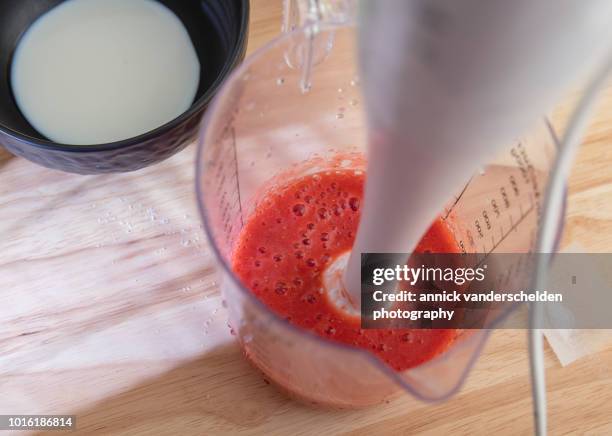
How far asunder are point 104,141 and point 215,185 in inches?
6.5

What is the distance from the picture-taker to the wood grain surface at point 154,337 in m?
0.51

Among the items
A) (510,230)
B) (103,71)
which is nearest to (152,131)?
(103,71)

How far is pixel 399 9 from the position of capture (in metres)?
0.23

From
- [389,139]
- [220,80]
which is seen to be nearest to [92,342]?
[220,80]

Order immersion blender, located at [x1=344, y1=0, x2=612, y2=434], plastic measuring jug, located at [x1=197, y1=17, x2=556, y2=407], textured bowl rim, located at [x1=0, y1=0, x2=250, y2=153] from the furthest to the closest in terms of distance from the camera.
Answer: textured bowl rim, located at [x1=0, y1=0, x2=250, y2=153], plastic measuring jug, located at [x1=197, y1=17, x2=556, y2=407], immersion blender, located at [x1=344, y1=0, x2=612, y2=434]

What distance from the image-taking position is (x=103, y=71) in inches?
23.2

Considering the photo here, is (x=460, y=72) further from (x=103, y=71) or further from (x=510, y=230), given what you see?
(x=103, y=71)

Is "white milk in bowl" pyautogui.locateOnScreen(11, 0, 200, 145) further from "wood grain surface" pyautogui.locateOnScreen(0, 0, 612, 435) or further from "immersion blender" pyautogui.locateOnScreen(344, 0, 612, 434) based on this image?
"immersion blender" pyautogui.locateOnScreen(344, 0, 612, 434)

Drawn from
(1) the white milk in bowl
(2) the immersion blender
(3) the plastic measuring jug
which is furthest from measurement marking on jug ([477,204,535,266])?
(1) the white milk in bowl

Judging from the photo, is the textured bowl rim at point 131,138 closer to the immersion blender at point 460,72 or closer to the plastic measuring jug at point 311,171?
the plastic measuring jug at point 311,171

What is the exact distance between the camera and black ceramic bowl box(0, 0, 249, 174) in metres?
0.50

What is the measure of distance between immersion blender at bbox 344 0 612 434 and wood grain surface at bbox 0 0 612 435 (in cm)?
25

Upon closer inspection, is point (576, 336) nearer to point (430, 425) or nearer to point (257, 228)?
point (430, 425)

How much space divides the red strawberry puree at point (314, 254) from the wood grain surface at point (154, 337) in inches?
1.7
